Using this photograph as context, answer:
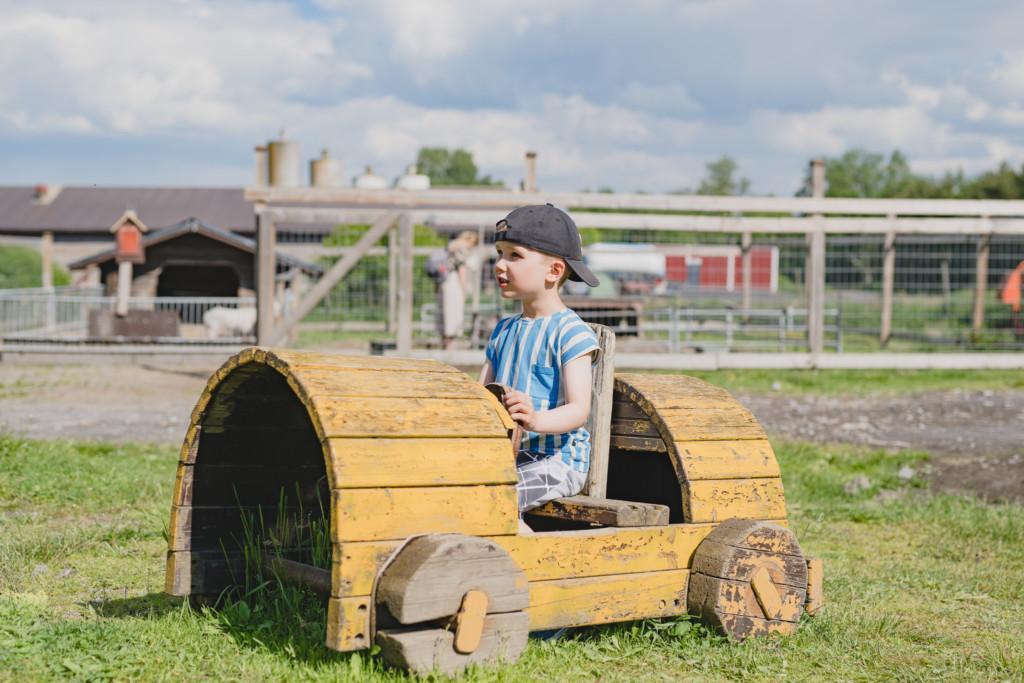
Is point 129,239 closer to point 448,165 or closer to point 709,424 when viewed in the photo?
point 709,424

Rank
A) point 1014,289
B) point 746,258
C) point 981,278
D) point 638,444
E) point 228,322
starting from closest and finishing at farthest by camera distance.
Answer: point 638,444, point 981,278, point 746,258, point 228,322, point 1014,289

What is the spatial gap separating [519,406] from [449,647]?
0.83 m

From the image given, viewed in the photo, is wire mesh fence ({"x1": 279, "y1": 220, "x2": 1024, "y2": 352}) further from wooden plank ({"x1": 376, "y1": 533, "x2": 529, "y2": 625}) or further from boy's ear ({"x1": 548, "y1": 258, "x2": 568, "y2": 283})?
wooden plank ({"x1": 376, "y1": 533, "x2": 529, "y2": 625})

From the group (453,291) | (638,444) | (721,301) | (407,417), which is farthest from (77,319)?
(407,417)

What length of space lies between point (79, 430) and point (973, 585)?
7194 millimetres

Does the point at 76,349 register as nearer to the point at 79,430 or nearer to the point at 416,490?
the point at 79,430

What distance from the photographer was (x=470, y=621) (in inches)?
123

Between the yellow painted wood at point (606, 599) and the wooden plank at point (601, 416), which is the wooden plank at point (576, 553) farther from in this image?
the wooden plank at point (601, 416)

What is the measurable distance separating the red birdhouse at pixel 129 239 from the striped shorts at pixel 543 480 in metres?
18.1

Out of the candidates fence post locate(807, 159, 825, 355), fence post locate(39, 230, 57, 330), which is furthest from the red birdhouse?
fence post locate(807, 159, 825, 355)

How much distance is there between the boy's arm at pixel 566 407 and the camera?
12.0 ft

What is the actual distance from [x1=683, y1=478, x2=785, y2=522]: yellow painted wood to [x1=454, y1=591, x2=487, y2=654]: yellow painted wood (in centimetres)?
104

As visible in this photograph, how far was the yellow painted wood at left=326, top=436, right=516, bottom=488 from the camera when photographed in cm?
299

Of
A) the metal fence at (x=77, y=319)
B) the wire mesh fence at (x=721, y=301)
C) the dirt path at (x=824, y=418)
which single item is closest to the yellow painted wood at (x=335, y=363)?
the dirt path at (x=824, y=418)
